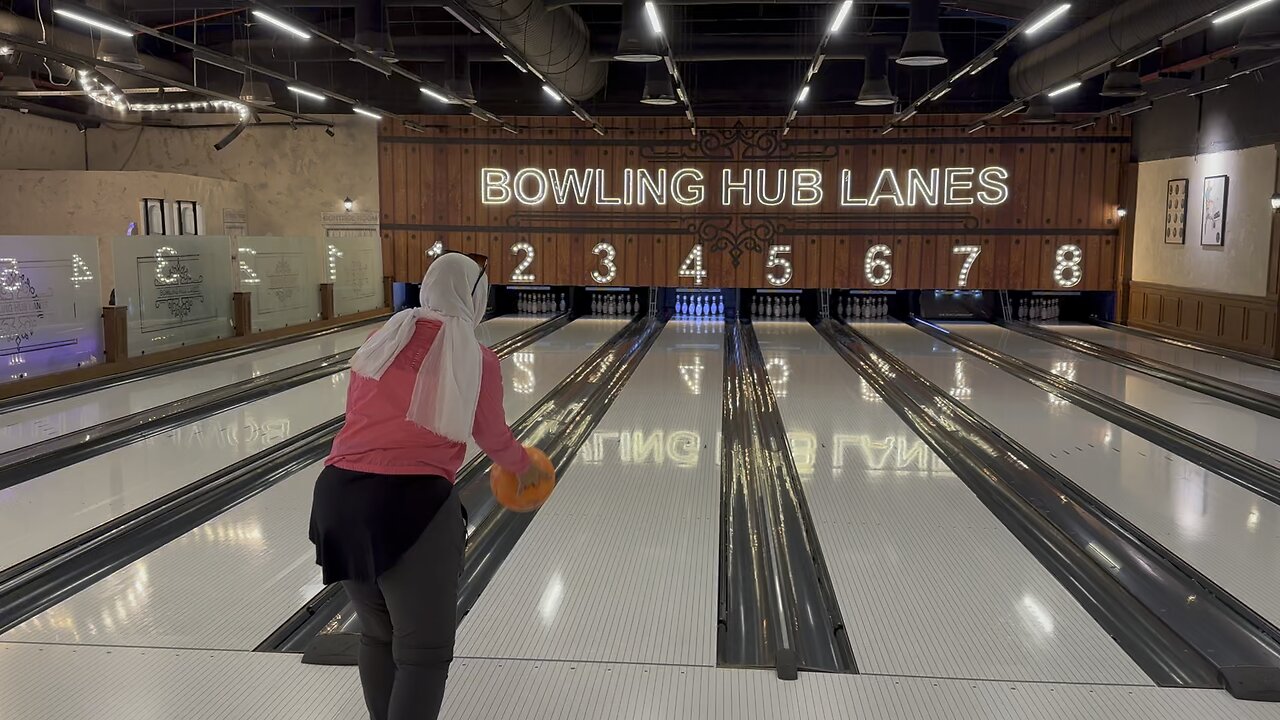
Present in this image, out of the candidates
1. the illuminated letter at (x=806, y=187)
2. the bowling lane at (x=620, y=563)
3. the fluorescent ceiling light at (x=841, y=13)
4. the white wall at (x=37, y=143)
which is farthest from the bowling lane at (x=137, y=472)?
the illuminated letter at (x=806, y=187)

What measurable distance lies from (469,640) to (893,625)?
4.31ft

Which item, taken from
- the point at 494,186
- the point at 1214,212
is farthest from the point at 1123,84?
the point at 494,186

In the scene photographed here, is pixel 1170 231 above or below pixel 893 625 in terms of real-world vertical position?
above

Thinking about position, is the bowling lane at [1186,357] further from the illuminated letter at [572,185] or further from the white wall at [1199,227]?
the illuminated letter at [572,185]

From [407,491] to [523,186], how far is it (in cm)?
1232

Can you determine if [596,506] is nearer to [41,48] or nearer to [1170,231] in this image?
[41,48]

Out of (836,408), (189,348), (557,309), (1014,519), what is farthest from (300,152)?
(1014,519)

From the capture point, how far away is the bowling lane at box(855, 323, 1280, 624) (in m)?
3.77

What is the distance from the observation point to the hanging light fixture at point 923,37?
722cm

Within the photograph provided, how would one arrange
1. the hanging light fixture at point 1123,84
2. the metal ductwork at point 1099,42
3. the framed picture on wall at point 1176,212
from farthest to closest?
the framed picture on wall at point 1176,212
the hanging light fixture at point 1123,84
the metal ductwork at point 1099,42

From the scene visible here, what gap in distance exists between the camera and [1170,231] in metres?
11.8

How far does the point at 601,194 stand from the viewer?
45.7 feet

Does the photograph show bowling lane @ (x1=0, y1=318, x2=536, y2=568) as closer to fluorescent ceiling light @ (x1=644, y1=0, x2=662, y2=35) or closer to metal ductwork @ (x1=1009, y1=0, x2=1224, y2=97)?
fluorescent ceiling light @ (x1=644, y1=0, x2=662, y2=35)

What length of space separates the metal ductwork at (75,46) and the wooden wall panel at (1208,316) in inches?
409
